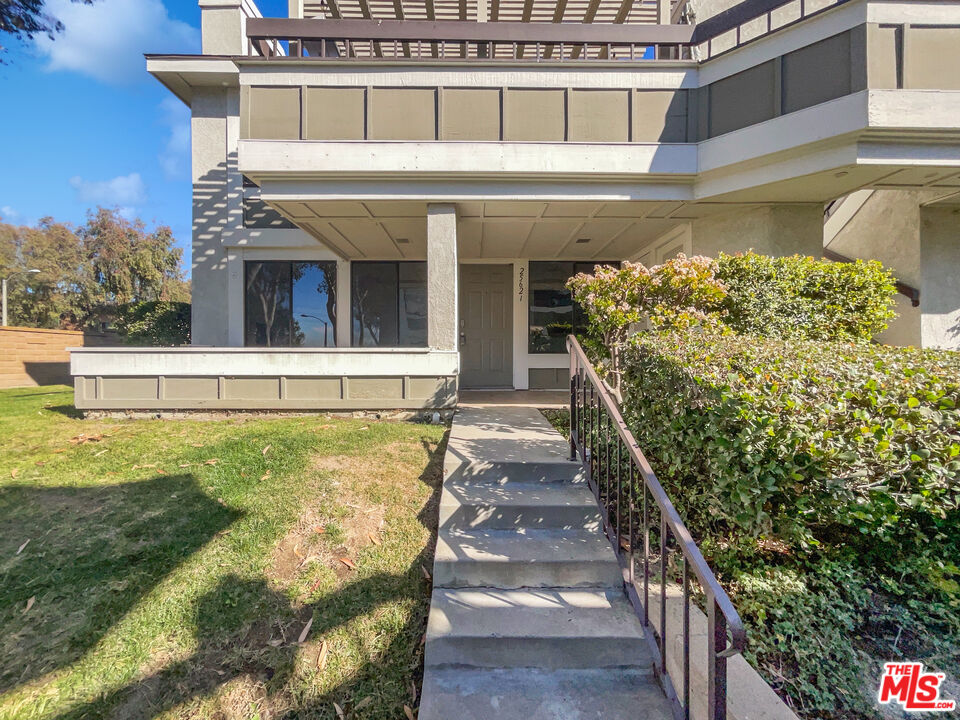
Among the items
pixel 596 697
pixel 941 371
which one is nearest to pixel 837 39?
pixel 941 371

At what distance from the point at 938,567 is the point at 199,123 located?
435 inches

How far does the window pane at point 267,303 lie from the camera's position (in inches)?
311

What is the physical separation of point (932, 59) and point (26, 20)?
34.0 ft

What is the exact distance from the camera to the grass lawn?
6.22 feet

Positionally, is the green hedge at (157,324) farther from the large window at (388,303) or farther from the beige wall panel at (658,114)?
the beige wall panel at (658,114)

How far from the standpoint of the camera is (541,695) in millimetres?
1884

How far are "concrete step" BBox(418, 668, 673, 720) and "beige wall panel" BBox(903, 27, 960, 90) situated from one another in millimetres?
5802

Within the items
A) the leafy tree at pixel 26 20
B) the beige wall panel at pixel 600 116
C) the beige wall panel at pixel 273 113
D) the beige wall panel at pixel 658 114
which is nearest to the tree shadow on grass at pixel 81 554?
the beige wall panel at pixel 273 113

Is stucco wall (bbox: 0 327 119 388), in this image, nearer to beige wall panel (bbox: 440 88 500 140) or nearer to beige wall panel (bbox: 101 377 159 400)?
beige wall panel (bbox: 101 377 159 400)

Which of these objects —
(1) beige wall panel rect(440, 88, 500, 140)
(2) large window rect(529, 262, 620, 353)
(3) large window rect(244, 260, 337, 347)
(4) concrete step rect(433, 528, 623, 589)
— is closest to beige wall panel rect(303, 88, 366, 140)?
(1) beige wall panel rect(440, 88, 500, 140)

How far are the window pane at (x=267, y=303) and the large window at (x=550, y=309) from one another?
4.68m

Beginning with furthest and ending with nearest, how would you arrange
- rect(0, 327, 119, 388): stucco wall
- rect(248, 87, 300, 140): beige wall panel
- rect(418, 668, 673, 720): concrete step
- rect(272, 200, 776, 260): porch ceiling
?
rect(0, 327, 119, 388): stucco wall < rect(272, 200, 776, 260): porch ceiling < rect(248, 87, 300, 140): beige wall panel < rect(418, 668, 673, 720): concrete step

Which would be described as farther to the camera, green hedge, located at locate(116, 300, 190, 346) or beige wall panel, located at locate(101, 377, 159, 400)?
green hedge, located at locate(116, 300, 190, 346)

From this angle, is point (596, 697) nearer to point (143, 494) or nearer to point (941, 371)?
point (941, 371)
